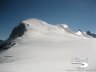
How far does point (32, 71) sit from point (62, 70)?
304 cm

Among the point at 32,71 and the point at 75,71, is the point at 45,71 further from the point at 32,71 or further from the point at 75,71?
the point at 75,71

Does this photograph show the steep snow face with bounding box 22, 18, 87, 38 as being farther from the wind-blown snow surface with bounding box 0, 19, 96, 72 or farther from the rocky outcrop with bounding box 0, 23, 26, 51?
the wind-blown snow surface with bounding box 0, 19, 96, 72

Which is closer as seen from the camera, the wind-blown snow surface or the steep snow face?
the wind-blown snow surface

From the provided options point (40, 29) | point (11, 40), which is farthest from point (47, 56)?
point (40, 29)

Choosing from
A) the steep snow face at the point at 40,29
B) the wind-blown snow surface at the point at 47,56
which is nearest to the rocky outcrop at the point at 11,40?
the steep snow face at the point at 40,29

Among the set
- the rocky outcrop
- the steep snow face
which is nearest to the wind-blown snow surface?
the rocky outcrop

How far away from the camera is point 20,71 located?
1891 centimetres

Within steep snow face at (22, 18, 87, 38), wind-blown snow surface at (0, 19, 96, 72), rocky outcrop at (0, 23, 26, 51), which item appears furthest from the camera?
steep snow face at (22, 18, 87, 38)

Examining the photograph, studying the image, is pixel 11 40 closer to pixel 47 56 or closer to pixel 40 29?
pixel 40 29

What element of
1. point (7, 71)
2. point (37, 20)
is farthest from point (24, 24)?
point (7, 71)

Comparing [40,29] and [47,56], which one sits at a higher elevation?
[40,29]

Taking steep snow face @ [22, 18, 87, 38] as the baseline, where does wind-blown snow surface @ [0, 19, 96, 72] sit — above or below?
below

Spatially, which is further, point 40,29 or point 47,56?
point 40,29

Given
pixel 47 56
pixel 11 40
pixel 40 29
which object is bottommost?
pixel 47 56
